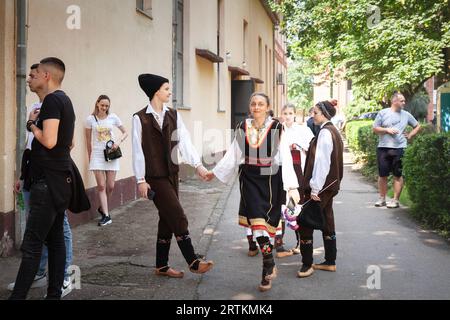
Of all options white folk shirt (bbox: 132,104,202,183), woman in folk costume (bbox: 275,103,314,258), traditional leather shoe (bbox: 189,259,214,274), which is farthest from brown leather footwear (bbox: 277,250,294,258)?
white folk shirt (bbox: 132,104,202,183)

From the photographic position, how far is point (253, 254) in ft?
20.6

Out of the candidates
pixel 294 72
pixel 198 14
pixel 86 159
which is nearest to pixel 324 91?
pixel 294 72

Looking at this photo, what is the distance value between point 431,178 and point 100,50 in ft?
16.6

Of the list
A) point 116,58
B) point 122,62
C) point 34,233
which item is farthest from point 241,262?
A: point 122,62

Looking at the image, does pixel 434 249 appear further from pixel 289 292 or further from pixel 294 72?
pixel 294 72

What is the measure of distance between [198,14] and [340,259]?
10.3 metres

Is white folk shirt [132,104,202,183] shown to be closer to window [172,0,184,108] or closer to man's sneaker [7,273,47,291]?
man's sneaker [7,273,47,291]

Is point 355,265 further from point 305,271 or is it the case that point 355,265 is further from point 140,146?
point 140,146

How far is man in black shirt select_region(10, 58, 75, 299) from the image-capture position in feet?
13.8

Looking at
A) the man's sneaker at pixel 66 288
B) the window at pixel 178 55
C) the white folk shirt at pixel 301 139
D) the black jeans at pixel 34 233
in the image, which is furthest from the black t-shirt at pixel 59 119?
the window at pixel 178 55

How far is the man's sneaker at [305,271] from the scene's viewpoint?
5.42 meters

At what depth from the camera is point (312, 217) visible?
5.51m

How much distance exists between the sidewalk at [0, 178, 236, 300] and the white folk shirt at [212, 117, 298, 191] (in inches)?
40.9

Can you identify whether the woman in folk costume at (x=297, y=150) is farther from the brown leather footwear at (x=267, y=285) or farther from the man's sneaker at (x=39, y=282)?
the man's sneaker at (x=39, y=282)
